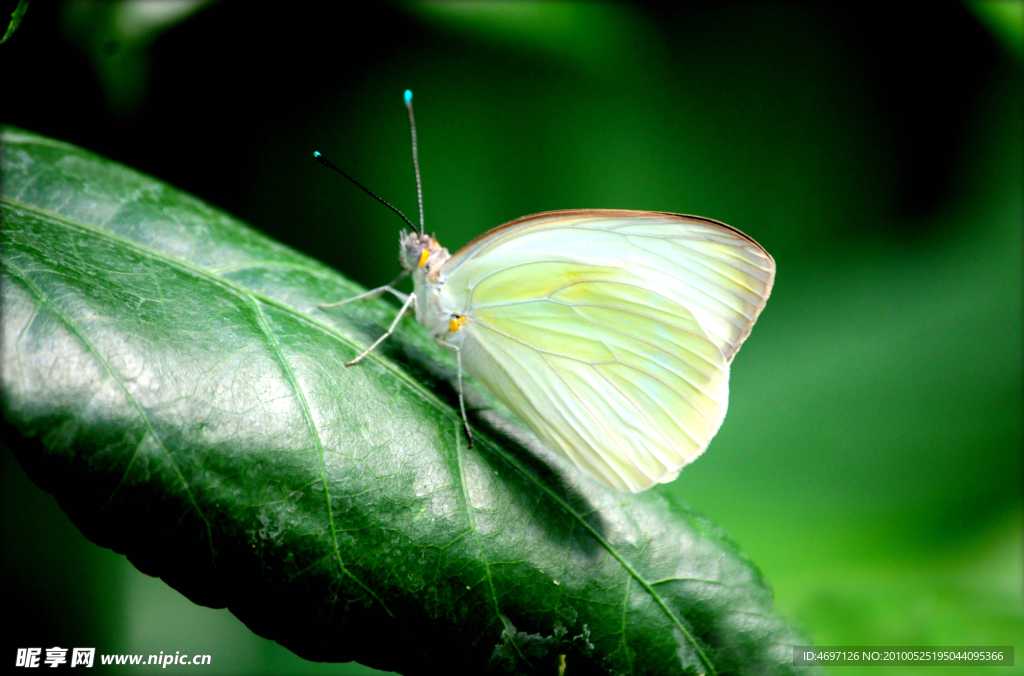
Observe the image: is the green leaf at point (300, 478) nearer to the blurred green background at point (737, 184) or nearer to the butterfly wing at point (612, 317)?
the butterfly wing at point (612, 317)

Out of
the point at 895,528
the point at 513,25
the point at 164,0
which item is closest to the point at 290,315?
the point at 164,0

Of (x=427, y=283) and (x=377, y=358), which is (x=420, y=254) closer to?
(x=427, y=283)

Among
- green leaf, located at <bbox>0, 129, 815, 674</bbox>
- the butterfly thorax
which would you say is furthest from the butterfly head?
→ green leaf, located at <bbox>0, 129, 815, 674</bbox>

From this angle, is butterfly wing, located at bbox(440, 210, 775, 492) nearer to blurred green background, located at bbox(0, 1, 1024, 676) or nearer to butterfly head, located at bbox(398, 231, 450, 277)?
butterfly head, located at bbox(398, 231, 450, 277)

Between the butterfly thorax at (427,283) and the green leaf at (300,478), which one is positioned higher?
the butterfly thorax at (427,283)

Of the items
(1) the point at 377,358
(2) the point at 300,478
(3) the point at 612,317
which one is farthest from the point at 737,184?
(2) the point at 300,478

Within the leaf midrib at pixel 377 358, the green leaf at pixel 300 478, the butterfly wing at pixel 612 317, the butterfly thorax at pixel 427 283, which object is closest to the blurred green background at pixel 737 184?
the leaf midrib at pixel 377 358

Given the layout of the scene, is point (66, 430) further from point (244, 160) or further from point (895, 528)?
point (895, 528)
